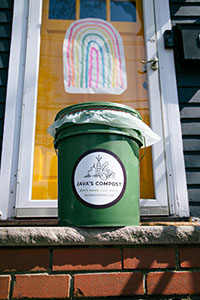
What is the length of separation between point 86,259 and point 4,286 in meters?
0.33

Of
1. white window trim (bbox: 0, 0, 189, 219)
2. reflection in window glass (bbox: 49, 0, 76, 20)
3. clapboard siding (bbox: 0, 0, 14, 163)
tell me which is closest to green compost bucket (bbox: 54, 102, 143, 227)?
white window trim (bbox: 0, 0, 189, 219)

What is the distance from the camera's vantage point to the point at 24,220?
6.11 feet

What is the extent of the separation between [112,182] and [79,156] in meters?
0.18

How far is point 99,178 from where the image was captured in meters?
1.20

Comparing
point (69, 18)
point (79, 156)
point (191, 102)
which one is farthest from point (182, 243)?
point (69, 18)

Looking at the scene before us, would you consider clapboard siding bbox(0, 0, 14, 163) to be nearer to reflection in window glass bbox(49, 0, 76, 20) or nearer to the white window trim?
the white window trim

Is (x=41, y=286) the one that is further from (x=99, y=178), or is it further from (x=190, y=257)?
(x=190, y=257)

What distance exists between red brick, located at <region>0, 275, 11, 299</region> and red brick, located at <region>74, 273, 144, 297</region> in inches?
10.4

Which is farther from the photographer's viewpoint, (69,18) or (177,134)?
(69,18)

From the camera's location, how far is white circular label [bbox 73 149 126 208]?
1.19 m

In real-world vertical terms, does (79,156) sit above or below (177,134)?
below

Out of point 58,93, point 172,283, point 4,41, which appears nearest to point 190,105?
point 58,93

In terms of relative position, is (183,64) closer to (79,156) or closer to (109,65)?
(109,65)

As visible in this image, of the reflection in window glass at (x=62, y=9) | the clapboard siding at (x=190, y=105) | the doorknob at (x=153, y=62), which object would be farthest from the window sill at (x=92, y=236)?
the reflection in window glass at (x=62, y=9)
